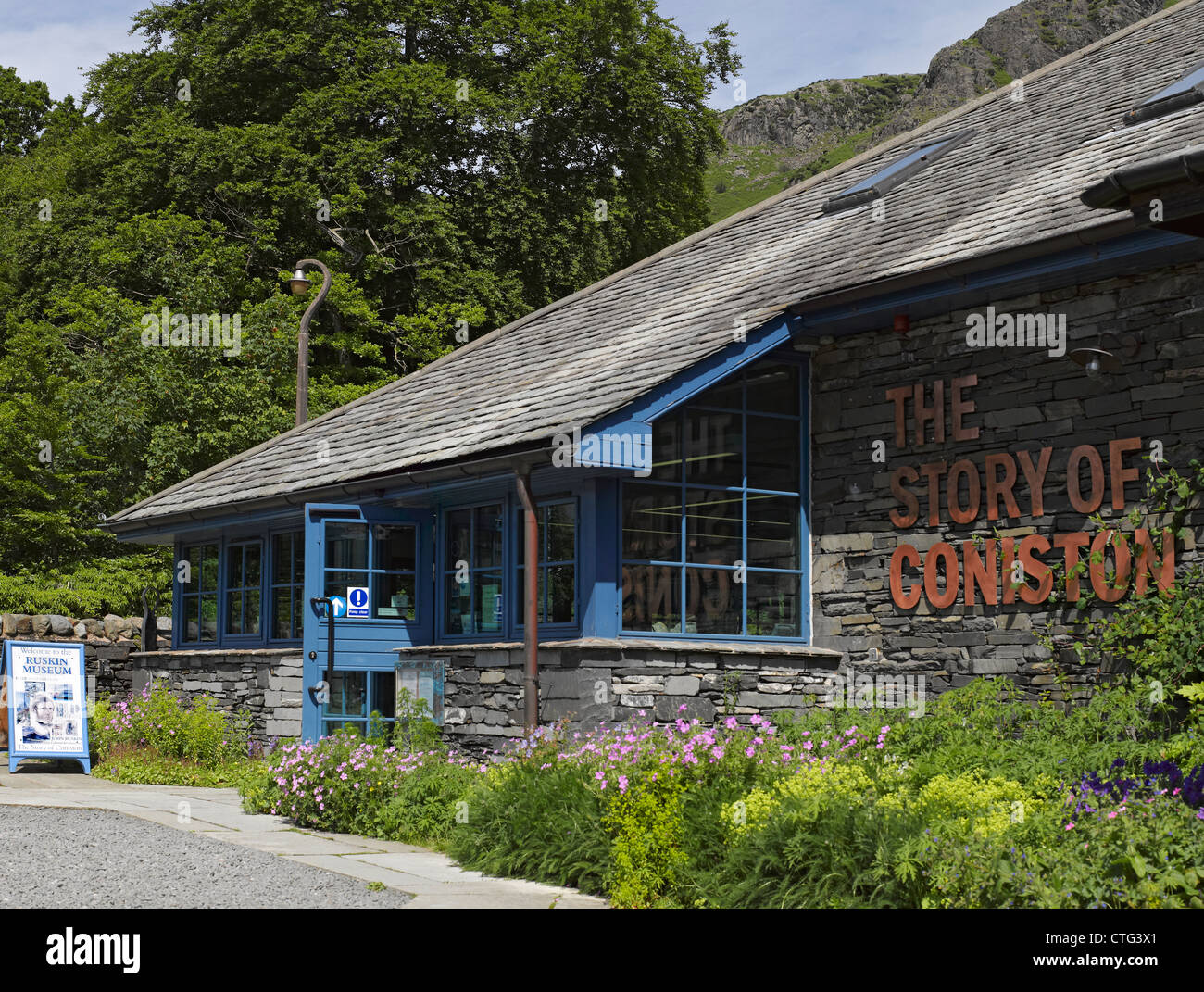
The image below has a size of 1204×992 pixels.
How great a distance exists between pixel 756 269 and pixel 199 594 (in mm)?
8009

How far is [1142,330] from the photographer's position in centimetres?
966

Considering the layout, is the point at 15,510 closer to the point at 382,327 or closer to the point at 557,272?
the point at 382,327

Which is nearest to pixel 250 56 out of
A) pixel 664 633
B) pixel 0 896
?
pixel 664 633

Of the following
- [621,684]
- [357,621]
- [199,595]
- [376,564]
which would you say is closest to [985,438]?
[621,684]

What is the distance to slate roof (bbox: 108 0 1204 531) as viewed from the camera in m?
10.7

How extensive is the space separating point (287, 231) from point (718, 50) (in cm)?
974

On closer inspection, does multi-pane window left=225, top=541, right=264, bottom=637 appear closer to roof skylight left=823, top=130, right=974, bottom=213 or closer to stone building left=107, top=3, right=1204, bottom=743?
stone building left=107, top=3, right=1204, bottom=743

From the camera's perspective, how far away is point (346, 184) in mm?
24359

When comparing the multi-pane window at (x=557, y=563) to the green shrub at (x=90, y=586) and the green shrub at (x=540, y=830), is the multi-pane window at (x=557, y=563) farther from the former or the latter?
the green shrub at (x=90, y=586)

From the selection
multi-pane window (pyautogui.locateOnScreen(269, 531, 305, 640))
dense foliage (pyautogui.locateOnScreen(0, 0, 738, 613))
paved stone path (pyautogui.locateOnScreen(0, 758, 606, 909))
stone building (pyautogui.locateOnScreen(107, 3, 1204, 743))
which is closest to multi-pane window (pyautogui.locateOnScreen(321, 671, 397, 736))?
stone building (pyautogui.locateOnScreen(107, 3, 1204, 743))

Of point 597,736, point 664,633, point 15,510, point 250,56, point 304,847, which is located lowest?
point 304,847

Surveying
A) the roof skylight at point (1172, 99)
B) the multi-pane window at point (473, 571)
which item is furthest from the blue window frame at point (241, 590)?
the roof skylight at point (1172, 99)

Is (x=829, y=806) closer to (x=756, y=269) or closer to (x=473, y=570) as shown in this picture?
(x=473, y=570)

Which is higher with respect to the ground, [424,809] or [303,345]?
[303,345]
